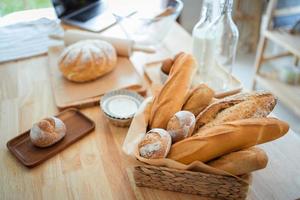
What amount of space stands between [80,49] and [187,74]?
1.18 feet

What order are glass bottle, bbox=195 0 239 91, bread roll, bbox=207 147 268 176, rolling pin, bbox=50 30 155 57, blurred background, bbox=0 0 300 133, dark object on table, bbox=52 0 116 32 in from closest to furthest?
bread roll, bbox=207 147 268 176 < glass bottle, bbox=195 0 239 91 < rolling pin, bbox=50 30 155 57 < dark object on table, bbox=52 0 116 32 < blurred background, bbox=0 0 300 133

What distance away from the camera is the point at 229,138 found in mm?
541

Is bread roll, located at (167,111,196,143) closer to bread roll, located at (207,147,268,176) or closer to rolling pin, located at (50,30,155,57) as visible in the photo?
bread roll, located at (207,147,268,176)

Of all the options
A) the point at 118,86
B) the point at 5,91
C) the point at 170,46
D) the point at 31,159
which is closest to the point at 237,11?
the point at 170,46

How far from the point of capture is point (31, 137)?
673mm

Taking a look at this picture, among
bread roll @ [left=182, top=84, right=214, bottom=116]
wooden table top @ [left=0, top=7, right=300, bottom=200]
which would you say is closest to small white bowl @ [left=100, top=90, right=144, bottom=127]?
wooden table top @ [left=0, top=7, right=300, bottom=200]

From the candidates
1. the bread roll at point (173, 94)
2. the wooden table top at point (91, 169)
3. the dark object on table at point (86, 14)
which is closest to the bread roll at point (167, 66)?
the bread roll at point (173, 94)

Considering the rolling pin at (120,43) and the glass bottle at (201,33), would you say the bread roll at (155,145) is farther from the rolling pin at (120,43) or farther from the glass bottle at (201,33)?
the rolling pin at (120,43)

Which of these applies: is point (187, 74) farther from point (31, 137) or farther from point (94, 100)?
point (31, 137)

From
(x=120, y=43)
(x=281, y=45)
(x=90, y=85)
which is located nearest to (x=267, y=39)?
(x=281, y=45)

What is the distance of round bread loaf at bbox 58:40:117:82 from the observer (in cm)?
88

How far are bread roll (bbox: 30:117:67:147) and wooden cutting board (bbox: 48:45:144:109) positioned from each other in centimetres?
13

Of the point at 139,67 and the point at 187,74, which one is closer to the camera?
the point at 187,74

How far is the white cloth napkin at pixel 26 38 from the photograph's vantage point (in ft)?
3.52
